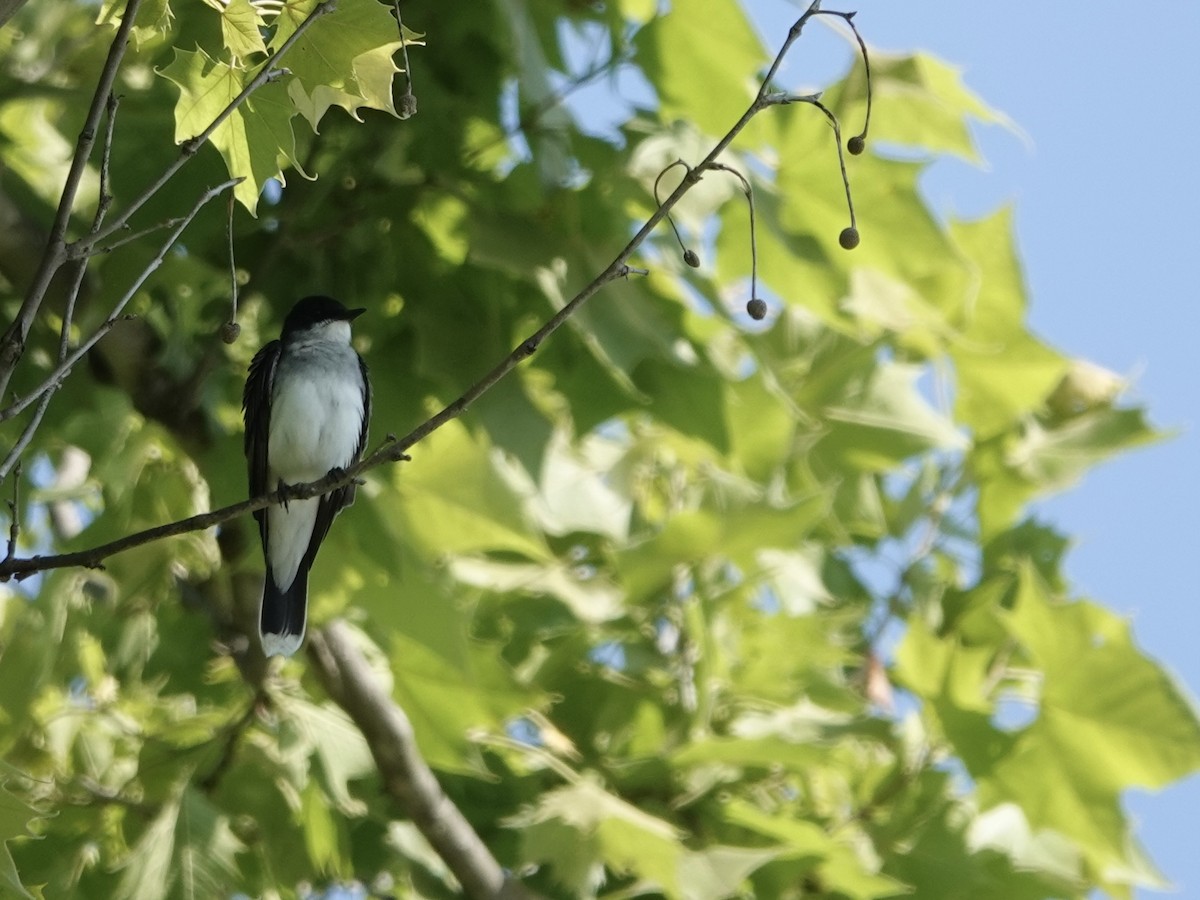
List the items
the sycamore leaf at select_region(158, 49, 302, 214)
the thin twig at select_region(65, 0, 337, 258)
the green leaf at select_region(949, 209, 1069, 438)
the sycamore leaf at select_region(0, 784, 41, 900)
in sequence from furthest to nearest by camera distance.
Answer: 1. the green leaf at select_region(949, 209, 1069, 438)
2. the sycamore leaf at select_region(0, 784, 41, 900)
3. the sycamore leaf at select_region(158, 49, 302, 214)
4. the thin twig at select_region(65, 0, 337, 258)

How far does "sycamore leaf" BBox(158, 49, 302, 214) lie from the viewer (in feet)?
6.64

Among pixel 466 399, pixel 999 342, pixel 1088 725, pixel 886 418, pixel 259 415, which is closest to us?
pixel 466 399

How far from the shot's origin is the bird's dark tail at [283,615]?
3.02 meters

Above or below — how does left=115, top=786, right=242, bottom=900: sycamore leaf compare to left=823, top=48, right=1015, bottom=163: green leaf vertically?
below

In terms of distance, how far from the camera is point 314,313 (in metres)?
3.43

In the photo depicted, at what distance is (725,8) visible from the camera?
328 cm

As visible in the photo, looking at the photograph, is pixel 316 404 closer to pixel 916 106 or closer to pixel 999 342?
pixel 916 106

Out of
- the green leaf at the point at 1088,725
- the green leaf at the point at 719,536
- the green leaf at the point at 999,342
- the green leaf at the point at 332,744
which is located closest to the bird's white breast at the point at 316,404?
the green leaf at the point at 332,744

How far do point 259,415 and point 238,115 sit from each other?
1.32 metres

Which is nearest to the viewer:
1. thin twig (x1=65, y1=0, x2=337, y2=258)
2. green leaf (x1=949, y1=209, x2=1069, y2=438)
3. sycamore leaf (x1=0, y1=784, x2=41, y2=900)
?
thin twig (x1=65, y1=0, x2=337, y2=258)

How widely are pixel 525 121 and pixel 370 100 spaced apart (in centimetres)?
131

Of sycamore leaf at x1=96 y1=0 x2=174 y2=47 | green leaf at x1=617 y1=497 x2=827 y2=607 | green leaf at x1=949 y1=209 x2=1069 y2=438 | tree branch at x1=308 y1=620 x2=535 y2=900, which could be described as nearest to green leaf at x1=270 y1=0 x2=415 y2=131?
sycamore leaf at x1=96 y1=0 x2=174 y2=47

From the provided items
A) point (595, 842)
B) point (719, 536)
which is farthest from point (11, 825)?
point (719, 536)

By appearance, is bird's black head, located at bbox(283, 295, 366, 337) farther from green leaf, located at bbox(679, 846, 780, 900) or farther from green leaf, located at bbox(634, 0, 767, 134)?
green leaf, located at bbox(679, 846, 780, 900)
